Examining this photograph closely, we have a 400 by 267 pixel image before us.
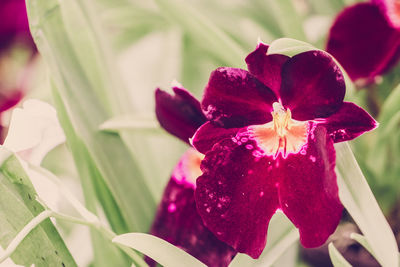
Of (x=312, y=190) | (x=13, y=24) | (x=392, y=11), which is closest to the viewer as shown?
(x=312, y=190)

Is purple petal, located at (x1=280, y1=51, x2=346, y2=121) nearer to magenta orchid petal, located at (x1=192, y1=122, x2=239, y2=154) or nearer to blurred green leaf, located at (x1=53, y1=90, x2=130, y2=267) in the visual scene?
magenta orchid petal, located at (x1=192, y1=122, x2=239, y2=154)

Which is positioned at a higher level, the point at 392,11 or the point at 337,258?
the point at 392,11

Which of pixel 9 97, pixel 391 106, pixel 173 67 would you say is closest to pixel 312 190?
pixel 391 106

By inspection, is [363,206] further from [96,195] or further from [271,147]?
[96,195]

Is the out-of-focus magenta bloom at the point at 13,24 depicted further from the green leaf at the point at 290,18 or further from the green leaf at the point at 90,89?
the green leaf at the point at 290,18

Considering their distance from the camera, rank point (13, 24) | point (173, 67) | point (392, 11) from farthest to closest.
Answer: point (13, 24)
point (173, 67)
point (392, 11)

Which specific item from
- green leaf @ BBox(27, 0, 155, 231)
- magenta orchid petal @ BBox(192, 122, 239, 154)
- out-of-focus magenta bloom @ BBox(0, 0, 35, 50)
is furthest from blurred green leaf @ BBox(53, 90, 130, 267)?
out-of-focus magenta bloom @ BBox(0, 0, 35, 50)

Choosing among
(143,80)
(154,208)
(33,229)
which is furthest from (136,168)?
(143,80)
